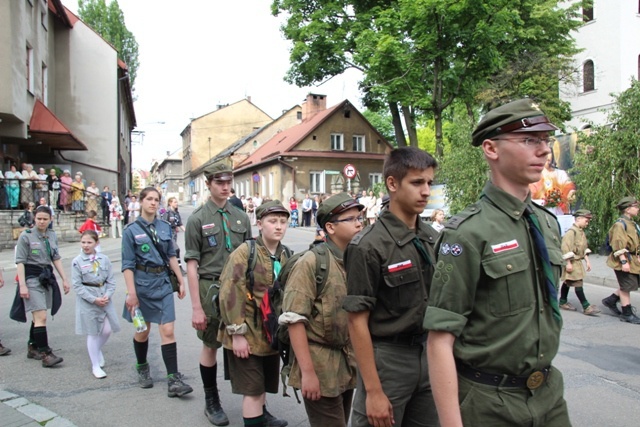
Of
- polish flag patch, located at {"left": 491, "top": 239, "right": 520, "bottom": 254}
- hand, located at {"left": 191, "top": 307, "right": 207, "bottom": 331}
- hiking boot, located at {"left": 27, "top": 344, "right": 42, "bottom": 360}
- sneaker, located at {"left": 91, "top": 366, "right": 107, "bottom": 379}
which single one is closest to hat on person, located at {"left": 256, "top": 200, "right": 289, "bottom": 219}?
hand, located at {"left": 191, "top": 307, "right": 207, "bottom": 331}

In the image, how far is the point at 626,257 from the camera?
816 cm

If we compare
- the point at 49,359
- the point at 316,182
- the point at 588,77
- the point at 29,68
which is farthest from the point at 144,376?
the point at 588,77

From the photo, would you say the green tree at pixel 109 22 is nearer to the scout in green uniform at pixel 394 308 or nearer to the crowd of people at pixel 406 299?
the crowd of people at pixel 406 299

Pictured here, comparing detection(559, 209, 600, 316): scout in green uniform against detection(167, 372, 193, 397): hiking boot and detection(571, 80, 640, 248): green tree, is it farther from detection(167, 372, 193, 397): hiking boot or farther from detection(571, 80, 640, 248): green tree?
detection(571, 80, 640, 248): green tree

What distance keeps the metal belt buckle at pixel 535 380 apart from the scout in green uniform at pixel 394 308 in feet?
2.31

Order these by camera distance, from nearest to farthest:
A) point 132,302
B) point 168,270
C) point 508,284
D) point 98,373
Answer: point 508,284
point 132,302
point 168,270
point 98,373

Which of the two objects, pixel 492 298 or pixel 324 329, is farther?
pixel 324 329

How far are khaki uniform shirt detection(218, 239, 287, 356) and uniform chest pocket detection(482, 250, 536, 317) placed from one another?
6.86 ft

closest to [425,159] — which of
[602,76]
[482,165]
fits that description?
[482,165]

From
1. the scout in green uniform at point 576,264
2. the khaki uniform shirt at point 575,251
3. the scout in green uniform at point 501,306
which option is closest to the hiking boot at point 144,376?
the scout in green uniform at point 501,306

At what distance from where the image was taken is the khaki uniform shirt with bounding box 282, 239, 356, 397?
121 inches

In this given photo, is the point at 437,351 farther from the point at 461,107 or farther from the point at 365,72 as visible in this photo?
the point at 461,107

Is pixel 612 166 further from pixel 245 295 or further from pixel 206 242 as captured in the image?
pixel 245 295

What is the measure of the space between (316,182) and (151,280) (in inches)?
1422
